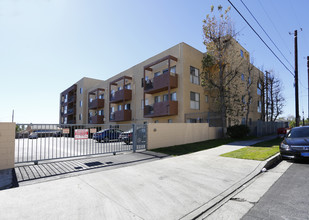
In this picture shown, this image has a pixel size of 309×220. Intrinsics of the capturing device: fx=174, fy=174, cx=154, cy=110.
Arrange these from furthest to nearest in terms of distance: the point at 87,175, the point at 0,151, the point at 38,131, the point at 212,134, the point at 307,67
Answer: the point at 307,67, the point at 212,134, the point at 38,131, the point at 0,151, the point at 87,175

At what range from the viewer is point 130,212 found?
3.36 m

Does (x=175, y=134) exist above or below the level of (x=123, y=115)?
below

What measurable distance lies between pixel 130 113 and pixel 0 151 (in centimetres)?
1925

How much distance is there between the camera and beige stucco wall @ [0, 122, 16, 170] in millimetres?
6262

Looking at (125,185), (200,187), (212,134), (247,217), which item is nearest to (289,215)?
(247,217)

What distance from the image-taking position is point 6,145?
6.31 metres

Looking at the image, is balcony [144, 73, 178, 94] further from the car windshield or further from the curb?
the curb

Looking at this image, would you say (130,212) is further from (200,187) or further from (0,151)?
(0,151)

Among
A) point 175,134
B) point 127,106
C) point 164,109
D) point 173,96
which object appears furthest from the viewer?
point 127,106

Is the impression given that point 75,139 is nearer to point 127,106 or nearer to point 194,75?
point 194,75

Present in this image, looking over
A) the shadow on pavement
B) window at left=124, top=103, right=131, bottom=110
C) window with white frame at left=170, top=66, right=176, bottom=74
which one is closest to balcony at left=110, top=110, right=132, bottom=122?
window at left=124, top=103, right=131, bottom=110

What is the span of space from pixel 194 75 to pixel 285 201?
58.8 feet

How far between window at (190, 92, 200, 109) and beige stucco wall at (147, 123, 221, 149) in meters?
3.79

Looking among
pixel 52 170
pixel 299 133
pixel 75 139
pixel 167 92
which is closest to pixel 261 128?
pixel 167 92
